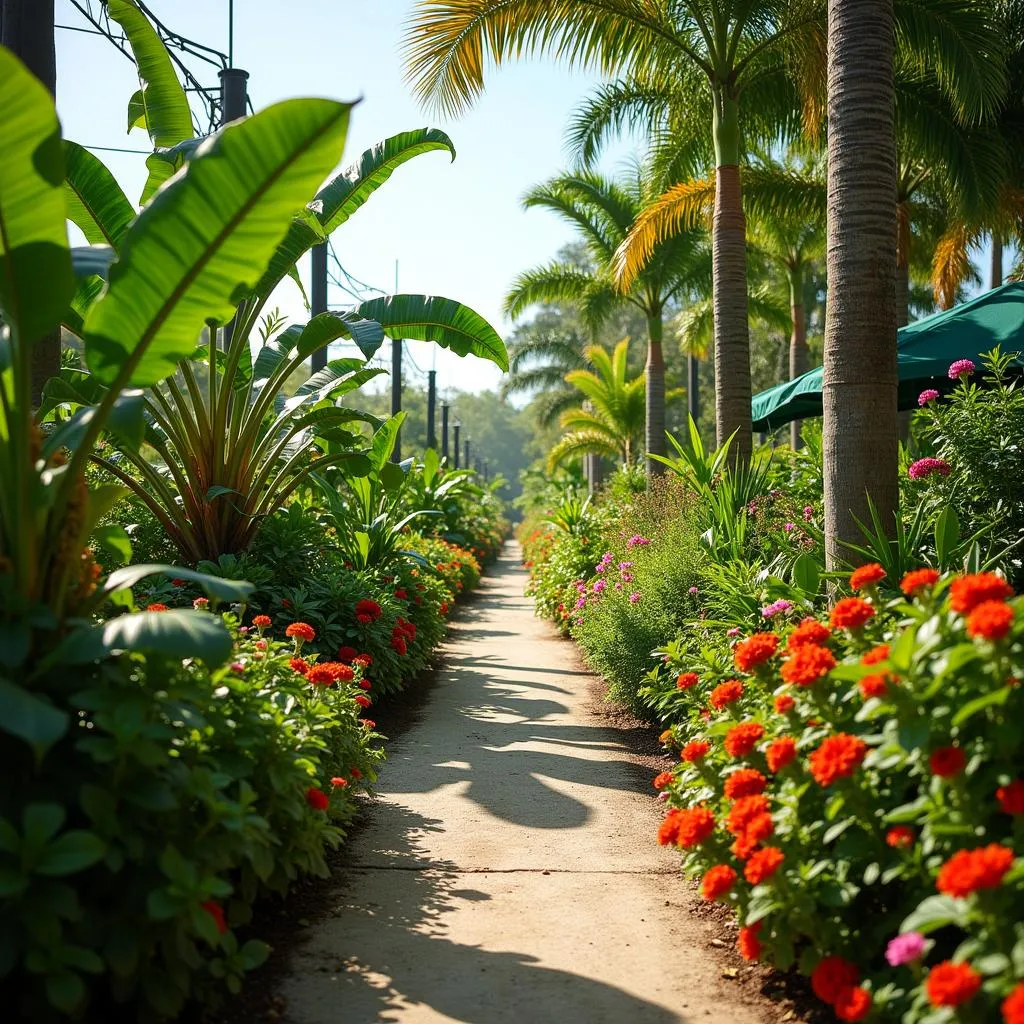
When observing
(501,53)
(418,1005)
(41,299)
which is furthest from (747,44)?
(418,1005)

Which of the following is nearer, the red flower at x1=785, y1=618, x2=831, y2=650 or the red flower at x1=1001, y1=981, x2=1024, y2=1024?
the red flower at x1=1001, y1=981, x2=1024, y2=1024

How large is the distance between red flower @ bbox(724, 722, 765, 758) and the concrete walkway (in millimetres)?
825

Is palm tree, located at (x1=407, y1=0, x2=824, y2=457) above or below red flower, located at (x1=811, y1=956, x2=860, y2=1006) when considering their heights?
above

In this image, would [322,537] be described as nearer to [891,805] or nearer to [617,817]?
[617,817]

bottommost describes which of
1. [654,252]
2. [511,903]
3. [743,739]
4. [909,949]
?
[511,903]

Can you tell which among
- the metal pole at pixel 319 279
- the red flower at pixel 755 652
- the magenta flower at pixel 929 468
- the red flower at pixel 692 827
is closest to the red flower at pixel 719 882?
the red flower at pixel 692 827

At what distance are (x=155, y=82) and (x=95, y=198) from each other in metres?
1.69

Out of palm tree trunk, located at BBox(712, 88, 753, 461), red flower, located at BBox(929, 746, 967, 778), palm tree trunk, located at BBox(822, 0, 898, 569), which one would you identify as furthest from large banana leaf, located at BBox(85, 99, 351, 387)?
palm tree trunk, located at BBox(712, 88, 753, 461)

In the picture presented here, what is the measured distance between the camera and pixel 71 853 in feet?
7.93

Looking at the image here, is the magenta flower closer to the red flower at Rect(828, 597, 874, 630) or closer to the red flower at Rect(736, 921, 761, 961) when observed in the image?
the red flower at Rect(828, 597, 874, 630)

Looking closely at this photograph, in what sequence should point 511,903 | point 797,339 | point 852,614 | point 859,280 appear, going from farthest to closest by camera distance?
point 797,339
point 859,280
point 511,903
point 852,614

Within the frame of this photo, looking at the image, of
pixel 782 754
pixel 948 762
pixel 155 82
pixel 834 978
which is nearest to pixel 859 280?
pixel 782 754

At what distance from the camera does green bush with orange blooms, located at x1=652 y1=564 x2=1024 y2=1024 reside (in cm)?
219

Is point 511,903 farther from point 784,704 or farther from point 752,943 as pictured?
point 784,704
